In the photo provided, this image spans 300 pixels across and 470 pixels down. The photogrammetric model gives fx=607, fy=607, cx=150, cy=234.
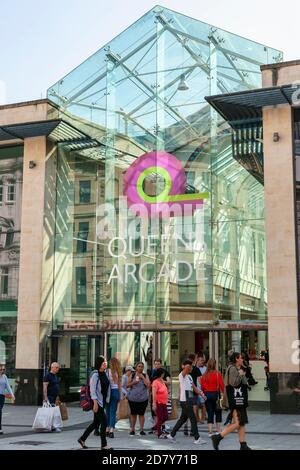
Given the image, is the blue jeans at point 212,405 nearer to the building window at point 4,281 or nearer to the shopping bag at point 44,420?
the shopping bag at point 44,420

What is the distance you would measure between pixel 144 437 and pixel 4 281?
1060 centimetres

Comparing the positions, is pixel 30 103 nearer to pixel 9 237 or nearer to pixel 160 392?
pixel 9 237

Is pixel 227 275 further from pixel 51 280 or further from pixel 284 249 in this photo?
pixel 51 280

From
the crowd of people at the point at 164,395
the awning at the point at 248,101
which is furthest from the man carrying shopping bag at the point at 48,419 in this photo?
the awning at the point at 248,101

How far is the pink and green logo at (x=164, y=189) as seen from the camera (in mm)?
19281

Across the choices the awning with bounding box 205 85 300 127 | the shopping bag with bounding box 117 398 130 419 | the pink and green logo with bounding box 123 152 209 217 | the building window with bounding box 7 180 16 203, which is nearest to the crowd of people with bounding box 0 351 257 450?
the shopping bag with bounding box 117 398 130 419

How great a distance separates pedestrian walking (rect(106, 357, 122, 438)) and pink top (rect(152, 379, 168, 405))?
79 cm

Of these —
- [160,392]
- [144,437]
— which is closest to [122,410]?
[144,437]

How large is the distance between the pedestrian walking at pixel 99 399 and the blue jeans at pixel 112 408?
1.55m

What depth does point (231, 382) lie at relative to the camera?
1016 cm

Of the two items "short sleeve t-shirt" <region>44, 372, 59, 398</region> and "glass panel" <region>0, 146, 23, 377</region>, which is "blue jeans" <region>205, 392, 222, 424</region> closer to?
"short sleeve t-shirt" <region>44, 372, 59, 398</region>

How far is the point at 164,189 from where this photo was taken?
19641mm

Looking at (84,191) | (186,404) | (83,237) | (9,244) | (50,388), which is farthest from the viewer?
(9,244)
